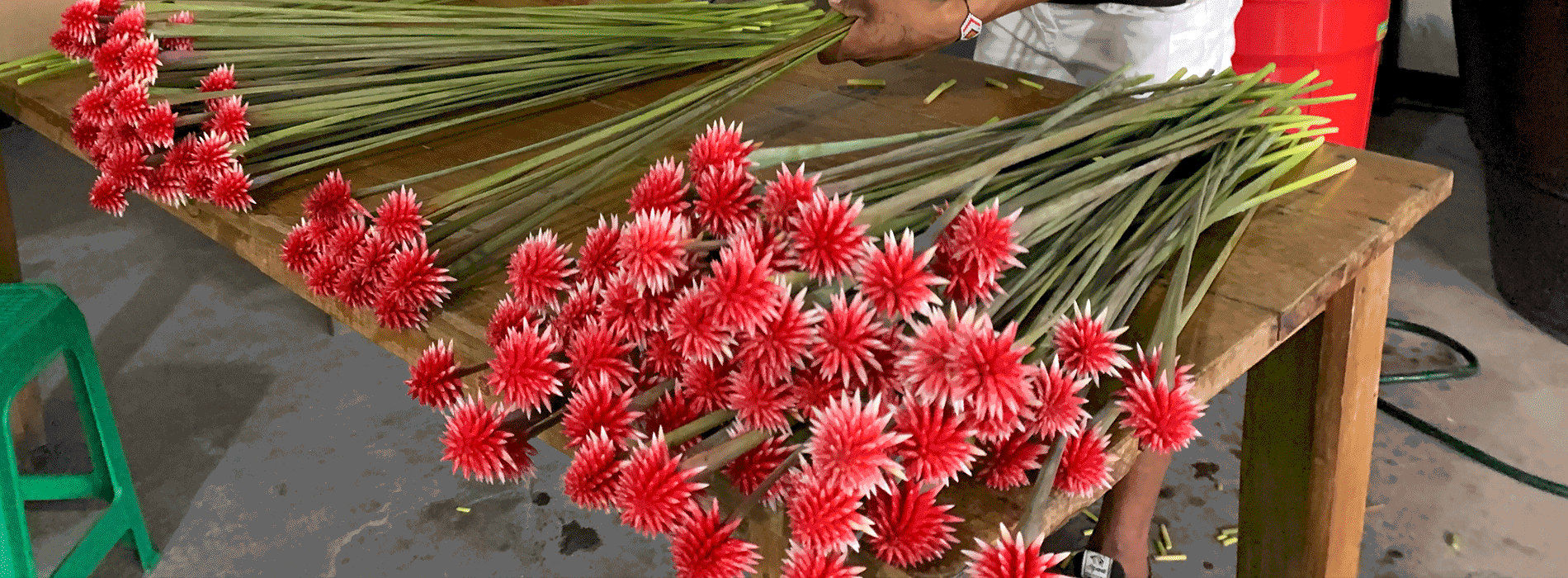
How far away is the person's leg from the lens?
1.32 m

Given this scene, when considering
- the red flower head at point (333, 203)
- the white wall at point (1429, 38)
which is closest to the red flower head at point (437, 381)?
the red flower head at point (333, 203)

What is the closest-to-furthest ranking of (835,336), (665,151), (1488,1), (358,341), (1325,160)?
(835,336) → (1325,160) → (665,151) → (1488,1) → (358,341)

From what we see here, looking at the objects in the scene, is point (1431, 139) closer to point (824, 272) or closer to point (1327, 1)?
point (1327, 1)

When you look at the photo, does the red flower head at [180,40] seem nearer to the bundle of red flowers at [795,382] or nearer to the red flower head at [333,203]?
the red flower head at [333,203]

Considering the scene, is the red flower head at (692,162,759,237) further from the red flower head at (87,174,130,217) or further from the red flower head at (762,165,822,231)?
the red flower head at (87,174,130,217)

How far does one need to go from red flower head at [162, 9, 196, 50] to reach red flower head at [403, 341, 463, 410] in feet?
2.34

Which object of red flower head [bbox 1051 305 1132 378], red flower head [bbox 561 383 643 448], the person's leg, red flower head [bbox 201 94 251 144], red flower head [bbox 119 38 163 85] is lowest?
the person's leg

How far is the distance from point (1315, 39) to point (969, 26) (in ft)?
4.24

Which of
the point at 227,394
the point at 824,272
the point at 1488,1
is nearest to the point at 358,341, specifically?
the point at 227,394

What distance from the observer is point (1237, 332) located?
71 centimetres

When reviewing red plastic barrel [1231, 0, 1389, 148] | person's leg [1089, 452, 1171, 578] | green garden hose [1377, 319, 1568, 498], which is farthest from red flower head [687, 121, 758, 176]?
red plastic barrel [1231, 0, 1389, 148]

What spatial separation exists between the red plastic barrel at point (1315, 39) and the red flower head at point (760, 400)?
1.68 meters

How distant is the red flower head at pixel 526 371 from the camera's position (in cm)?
57

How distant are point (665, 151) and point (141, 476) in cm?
135
